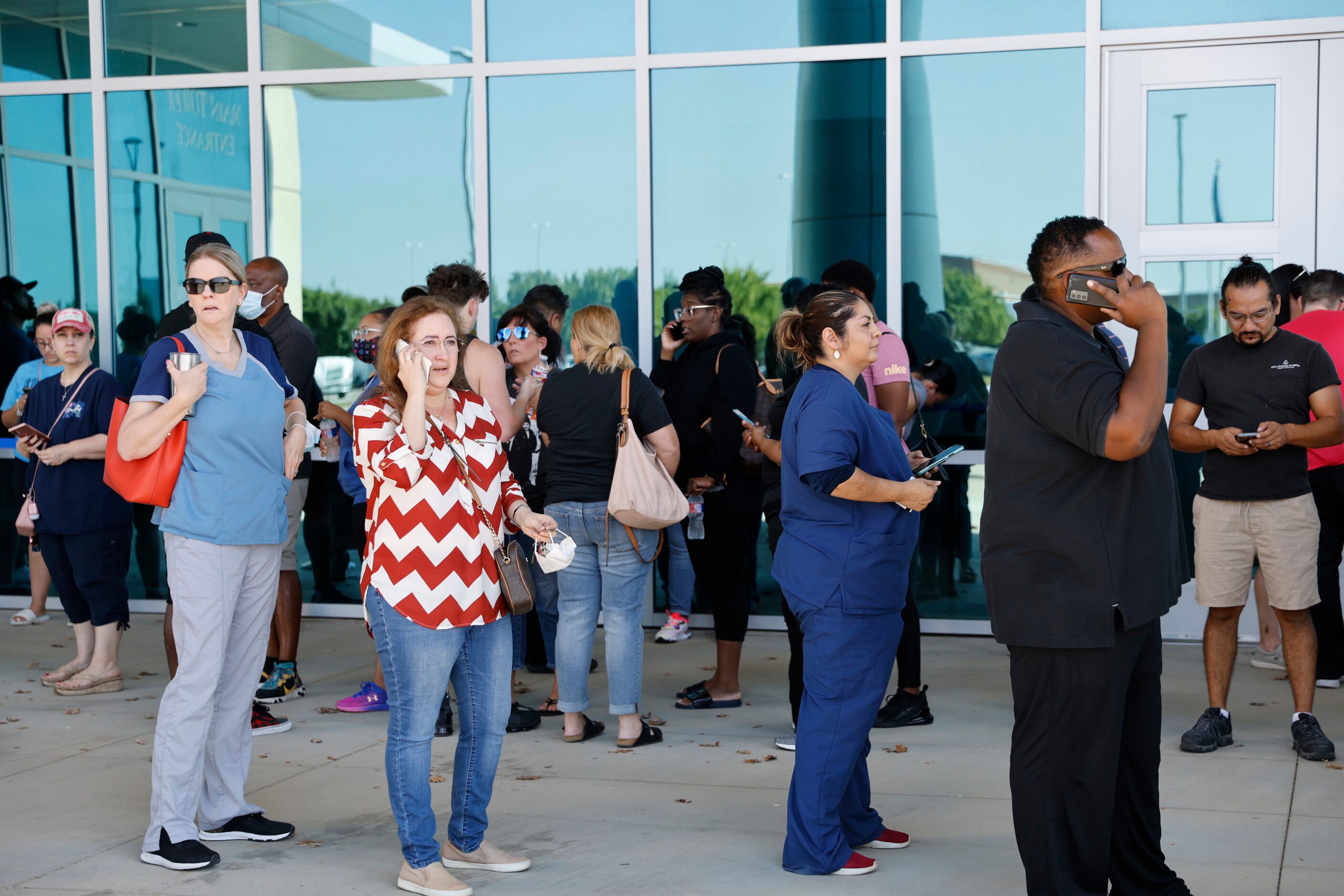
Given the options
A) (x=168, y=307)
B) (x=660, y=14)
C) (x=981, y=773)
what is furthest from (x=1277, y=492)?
(x=168, y=307)

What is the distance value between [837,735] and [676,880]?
628 millimetres

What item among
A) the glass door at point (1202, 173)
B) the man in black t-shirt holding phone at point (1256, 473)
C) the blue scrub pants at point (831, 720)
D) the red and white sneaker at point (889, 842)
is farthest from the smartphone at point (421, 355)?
the glass door at point (1202, 173)

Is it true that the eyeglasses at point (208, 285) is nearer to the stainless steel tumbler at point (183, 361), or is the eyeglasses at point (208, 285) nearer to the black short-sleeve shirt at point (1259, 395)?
the stainless steel tumbler at point (183, 361)

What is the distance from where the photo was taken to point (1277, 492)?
528 centimetres

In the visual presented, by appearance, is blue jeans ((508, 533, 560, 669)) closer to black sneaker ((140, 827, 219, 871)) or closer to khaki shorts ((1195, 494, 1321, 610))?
black sneaker ((140, 827, 219, 871))

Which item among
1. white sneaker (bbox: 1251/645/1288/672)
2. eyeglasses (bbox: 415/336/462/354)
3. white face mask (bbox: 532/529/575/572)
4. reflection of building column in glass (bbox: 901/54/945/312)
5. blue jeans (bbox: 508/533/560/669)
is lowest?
white sneaker (bbox: 1251/645/1288/672)

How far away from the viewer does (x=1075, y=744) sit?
10.7 ft

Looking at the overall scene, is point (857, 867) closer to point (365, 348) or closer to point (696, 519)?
point (696, 519)

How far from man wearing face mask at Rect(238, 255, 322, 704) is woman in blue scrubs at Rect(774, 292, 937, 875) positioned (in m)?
2.90

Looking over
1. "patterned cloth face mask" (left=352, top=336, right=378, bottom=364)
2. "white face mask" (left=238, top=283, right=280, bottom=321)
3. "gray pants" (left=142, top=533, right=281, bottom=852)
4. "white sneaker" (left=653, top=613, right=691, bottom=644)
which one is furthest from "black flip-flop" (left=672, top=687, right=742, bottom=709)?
"white face mask" (left=238, top=283, right=280, bottom=321)

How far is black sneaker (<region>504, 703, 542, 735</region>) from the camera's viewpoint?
19.0 feet

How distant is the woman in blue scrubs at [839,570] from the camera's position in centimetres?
396

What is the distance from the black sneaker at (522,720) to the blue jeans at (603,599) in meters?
0.32

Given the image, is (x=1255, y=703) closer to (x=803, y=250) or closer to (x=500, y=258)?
(x=803, y=250)
